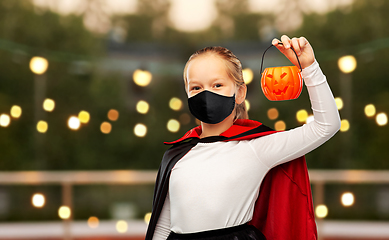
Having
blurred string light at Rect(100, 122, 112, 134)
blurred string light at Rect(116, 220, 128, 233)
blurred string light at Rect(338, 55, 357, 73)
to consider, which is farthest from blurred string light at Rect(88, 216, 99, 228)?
blurred string light at Rect(338, 55, 357, 73)

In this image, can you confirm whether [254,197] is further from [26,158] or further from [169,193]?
[26,158]

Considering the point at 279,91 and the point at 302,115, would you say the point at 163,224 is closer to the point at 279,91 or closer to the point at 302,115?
the point at 279,91

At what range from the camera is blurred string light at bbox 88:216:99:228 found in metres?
3.92

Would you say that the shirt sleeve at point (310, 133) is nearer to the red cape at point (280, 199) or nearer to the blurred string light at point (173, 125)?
the red cape at point (280, 199)

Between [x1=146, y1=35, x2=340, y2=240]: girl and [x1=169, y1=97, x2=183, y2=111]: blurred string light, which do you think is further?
[x1=169, y1=97, x2=183, y2=111]: blurred string light

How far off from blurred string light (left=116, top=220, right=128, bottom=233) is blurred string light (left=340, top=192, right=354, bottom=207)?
2.26m

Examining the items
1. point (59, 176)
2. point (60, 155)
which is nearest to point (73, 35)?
point (60, 155)

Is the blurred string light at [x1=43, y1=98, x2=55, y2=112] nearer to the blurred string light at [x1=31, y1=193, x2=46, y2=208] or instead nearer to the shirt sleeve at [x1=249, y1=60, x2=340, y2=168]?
the blurred string light at [x1=31, y1=193, x2=46, y2=208]

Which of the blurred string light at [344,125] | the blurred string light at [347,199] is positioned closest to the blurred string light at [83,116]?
the blurred string light at [344,125]

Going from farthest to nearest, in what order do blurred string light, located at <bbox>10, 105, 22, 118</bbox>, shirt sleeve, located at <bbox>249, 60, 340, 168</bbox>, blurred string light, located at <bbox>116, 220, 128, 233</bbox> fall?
blurred string light, located at <bbox>10, 105, 22, 118</bbox> → blurred string light, located at <bbox>116, 220, 128, 233</bbox> → shirt sleeve, located at <bbox>249, 60, 340, 168</bbox>

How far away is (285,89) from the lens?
114 cm

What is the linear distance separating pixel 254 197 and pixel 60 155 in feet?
11.5

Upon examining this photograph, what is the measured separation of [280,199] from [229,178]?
192 millimetres

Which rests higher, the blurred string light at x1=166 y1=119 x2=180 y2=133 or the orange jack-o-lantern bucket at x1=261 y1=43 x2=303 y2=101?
the blurred string light at x1=166 y1=119 x2=180 y2=133
